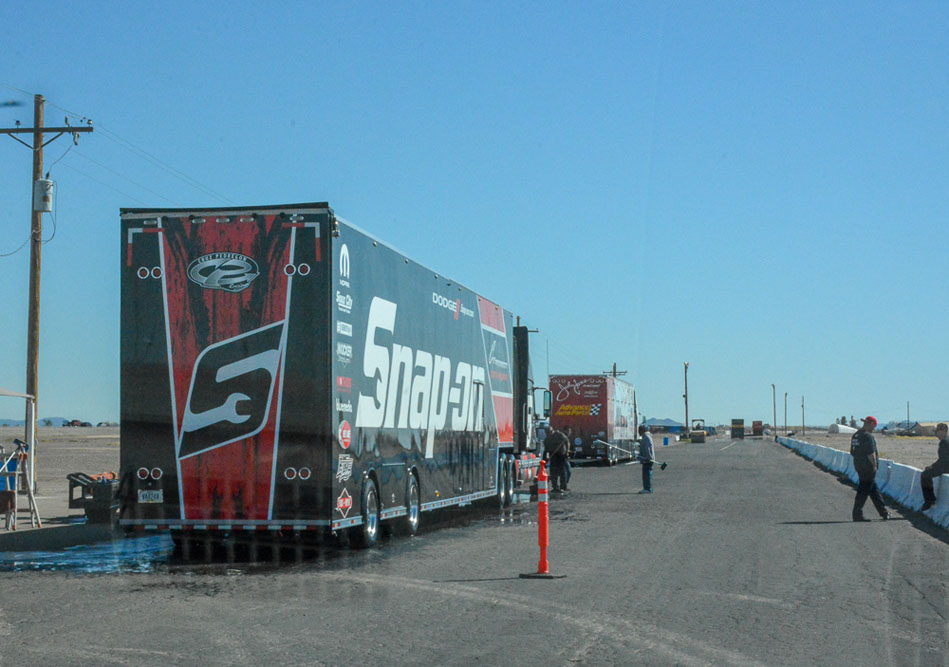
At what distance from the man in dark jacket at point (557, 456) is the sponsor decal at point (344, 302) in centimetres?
1489

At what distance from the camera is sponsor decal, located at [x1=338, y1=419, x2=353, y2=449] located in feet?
44.2

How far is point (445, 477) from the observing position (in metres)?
18.4

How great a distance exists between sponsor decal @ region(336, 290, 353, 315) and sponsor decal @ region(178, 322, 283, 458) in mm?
911

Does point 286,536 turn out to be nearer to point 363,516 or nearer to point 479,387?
point 363,516

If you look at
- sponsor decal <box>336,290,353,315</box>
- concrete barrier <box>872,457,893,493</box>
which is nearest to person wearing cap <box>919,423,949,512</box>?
concrete barrier <box>872,457,893,493</box>

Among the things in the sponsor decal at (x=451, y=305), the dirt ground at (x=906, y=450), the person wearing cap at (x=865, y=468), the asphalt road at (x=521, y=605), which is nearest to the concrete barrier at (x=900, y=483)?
the person wearing cap at (x=865, y=468)

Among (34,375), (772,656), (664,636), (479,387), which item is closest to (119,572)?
(664,636)

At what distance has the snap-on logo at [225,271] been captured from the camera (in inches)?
528

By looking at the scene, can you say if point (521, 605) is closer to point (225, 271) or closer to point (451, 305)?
point (225, 271)

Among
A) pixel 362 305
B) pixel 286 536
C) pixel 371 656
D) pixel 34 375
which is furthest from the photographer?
pixel 34 375

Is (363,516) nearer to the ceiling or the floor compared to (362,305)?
nearer to the floor

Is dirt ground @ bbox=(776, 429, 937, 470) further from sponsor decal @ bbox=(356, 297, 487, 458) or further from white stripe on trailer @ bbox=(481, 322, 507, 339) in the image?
sponsor decal @ bbox=(356, 297, 487, 458)

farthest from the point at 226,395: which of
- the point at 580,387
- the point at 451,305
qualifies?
the point at 580,387

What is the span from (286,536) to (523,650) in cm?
801
